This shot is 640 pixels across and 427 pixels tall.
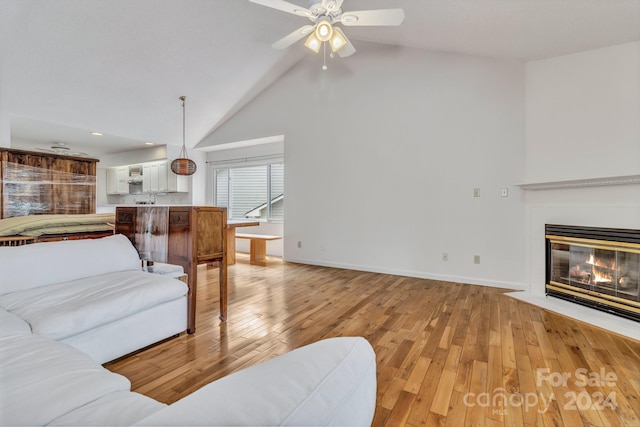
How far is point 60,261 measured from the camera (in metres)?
1.92

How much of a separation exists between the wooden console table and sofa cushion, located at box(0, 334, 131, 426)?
3.74 feet

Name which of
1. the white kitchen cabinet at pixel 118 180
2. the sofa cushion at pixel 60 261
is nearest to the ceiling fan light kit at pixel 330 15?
the sofa cushion at pixel 60 261

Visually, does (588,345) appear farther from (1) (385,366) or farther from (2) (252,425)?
(2) (252,425)

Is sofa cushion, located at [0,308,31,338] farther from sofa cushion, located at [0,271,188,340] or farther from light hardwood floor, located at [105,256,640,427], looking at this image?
light hardwood floor, located at [105,256,640,427]

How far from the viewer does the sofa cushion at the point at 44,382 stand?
0.70 metres

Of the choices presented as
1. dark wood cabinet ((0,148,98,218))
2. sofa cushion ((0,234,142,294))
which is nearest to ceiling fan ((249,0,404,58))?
sofa cushion ((0,234,142,294))

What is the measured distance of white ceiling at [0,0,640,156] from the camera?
8.36ft

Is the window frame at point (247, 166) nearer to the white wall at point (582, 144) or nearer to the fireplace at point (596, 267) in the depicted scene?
the white wall at point (582, 144)

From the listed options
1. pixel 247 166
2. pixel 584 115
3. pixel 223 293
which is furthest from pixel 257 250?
pixel 584 115

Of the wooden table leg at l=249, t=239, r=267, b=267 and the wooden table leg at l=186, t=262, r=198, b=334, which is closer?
the wooden table leg at l=186, t=262, r=198, b=334

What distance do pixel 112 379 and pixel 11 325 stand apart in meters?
0.84

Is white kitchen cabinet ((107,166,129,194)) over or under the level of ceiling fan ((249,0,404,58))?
under

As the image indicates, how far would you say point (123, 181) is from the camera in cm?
686

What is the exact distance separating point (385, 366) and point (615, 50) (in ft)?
11.6
